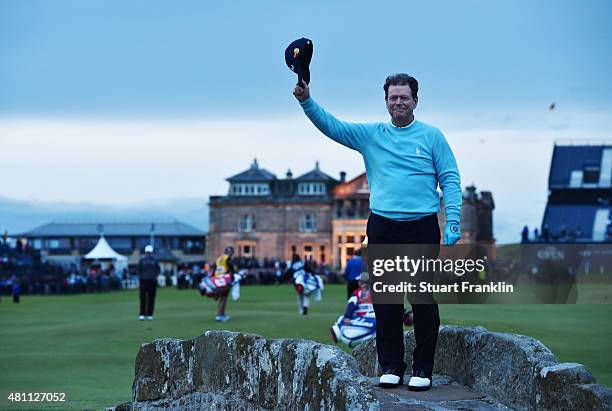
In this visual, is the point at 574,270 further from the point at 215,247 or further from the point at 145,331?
the point at 215,247

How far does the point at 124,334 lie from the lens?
23.2 m

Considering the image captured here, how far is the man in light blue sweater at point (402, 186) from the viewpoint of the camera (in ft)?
23.4

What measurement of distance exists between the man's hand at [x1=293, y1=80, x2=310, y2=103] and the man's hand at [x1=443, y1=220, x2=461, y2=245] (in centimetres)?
127

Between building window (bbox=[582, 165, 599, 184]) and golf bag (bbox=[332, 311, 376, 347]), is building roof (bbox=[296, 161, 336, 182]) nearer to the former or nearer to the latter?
building window (bbox=[582, 165, 599, 184])

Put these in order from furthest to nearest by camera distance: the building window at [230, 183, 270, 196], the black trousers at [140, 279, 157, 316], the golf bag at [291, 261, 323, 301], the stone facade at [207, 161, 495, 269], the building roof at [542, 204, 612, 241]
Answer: the building window at [230, 183, 270, 196] < the stone facade at [207, 161, 495, 269] < the building roof at [542, 204, 612, 241] < the golf bag at [291, 261, 323, 301] < the black trousers at [140, 279, 157, 316]

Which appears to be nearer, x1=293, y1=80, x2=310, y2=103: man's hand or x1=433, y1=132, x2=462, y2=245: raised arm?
x1=293, y1=80, x2=310, y2=103: man's hand

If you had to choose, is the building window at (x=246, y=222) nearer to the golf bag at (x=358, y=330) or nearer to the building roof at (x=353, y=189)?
the building roof at (x=353, y=189)

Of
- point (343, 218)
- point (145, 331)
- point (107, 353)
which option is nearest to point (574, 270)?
point (145, 331)

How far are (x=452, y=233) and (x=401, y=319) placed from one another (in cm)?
67

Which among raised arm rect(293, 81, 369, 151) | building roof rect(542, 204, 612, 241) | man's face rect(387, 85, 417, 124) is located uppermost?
building roof rect(542, 204, 612, 241)

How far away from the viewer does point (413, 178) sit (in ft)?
23.6

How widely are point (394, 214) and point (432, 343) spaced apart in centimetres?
89

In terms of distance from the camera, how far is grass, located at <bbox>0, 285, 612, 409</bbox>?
46.7 feet

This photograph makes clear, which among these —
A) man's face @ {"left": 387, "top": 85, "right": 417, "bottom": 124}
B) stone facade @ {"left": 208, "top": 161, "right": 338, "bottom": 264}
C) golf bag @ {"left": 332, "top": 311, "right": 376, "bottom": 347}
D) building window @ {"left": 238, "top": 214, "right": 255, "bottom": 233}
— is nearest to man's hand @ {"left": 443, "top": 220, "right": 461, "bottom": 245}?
man's face @ {"left": 387, "top": 85, "right": 417, "bottom": 124}
